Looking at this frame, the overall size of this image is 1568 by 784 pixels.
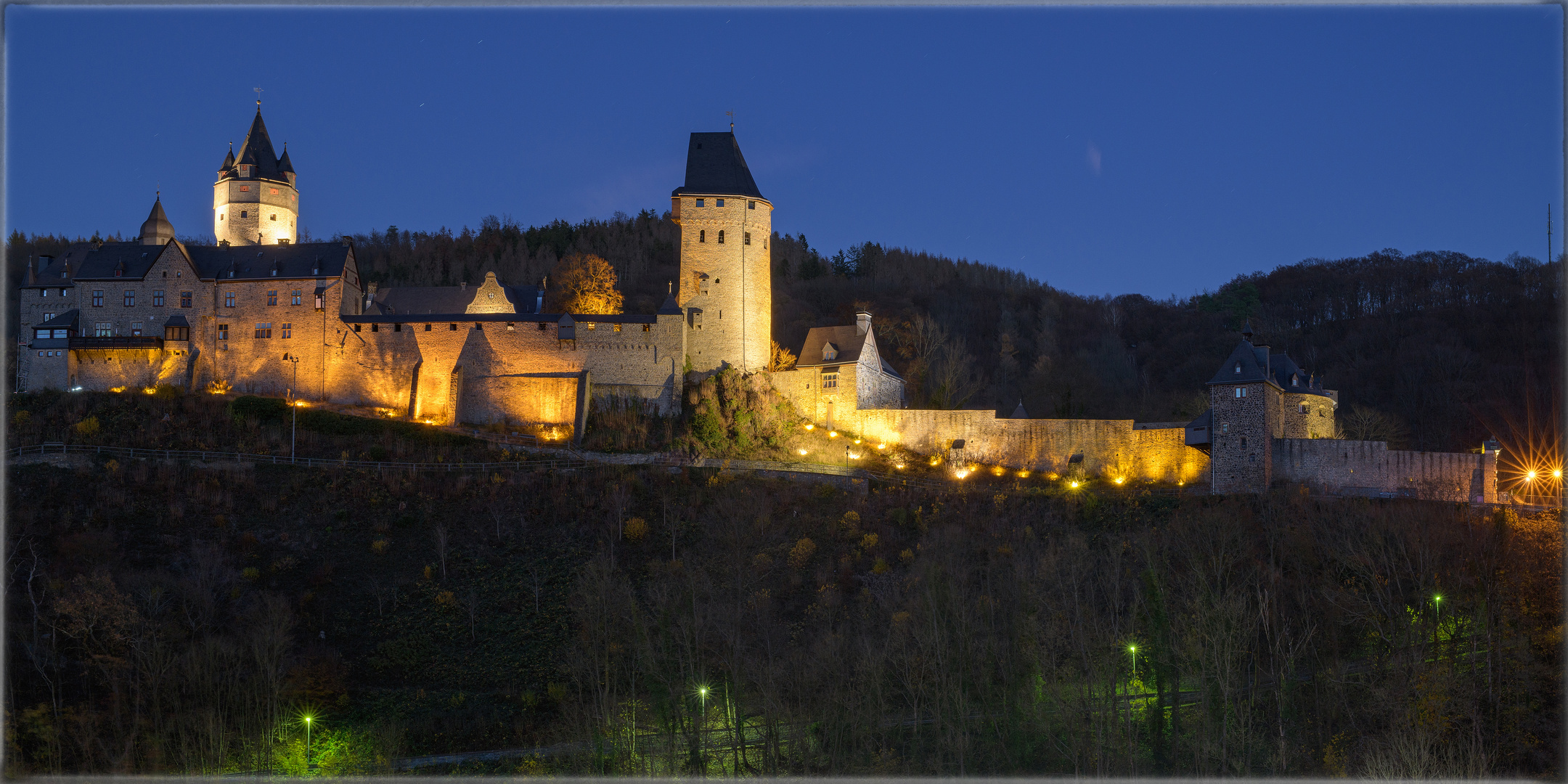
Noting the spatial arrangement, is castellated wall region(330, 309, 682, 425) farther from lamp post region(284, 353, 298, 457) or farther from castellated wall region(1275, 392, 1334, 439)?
castellated wall region(1275, 392, 1334, 439)

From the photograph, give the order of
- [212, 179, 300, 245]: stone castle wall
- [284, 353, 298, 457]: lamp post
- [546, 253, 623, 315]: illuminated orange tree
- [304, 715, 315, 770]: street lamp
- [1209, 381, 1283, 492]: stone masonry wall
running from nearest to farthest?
[304, 715, 315, 770]: street lamp < [1209, 381, 1283, 492]: stone masonry wall < [284, 353, 298, 457]: lamp post < [546, 253, 623, 315]: illuminated orange tree < [212, 179, 300, 245]: stone castle wall

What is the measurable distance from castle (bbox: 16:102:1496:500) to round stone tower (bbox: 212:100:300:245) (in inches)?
194

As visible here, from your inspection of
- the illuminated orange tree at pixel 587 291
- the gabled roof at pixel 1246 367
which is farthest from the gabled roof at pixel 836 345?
the gabled roof at pixel 1246 367

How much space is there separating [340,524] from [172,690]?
31.4 ft

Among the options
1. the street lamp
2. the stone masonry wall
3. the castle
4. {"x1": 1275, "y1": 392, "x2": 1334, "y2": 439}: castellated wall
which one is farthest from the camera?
the castle

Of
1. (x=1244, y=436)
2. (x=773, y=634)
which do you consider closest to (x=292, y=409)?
(x=773, y=634)

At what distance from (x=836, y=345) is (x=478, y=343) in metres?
13.1

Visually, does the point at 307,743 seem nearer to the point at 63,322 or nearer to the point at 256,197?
the point at 63,322

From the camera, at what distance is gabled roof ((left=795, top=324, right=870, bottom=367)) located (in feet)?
150

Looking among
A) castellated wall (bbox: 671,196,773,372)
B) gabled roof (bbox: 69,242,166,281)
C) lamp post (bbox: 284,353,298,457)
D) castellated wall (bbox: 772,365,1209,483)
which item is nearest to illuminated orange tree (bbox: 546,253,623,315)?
castellated wall (bbox: 671,196,773,372)

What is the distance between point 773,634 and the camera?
29203 mm

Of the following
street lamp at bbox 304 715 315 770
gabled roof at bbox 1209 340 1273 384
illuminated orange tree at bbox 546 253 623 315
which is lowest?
street lamp at bbox 304 715 315 770

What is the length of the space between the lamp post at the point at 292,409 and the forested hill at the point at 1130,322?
21.2 m

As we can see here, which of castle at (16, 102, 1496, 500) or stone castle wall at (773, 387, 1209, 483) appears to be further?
castle at (16, 102, 1496, 500)
